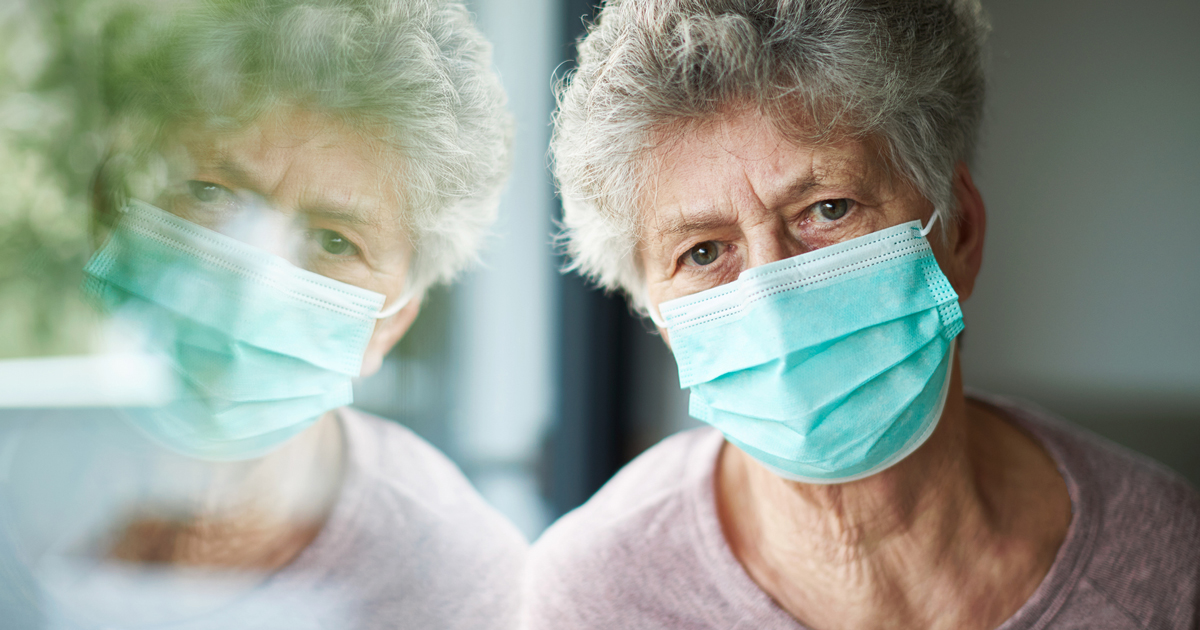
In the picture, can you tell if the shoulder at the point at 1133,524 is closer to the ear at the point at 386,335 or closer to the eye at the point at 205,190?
the ear at the point at 386,335

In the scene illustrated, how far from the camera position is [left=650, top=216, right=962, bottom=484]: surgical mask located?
842mm

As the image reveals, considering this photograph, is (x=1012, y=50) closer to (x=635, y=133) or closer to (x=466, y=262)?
(x=635, y=133)

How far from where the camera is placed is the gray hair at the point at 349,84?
2.36 feet

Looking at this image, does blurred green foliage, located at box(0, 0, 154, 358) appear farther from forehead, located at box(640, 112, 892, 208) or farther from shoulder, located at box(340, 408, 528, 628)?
forehead, located at box(640, 112, 892, 208)

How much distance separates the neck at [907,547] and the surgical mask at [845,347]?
0.14 metres

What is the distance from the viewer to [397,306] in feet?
3.03

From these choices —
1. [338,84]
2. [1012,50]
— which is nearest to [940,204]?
[1012,50]

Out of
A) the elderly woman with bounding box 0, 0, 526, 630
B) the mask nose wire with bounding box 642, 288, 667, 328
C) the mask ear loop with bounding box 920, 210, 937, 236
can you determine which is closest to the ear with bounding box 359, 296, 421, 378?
the elderly woman with bounding box 0, 0, 526, 630

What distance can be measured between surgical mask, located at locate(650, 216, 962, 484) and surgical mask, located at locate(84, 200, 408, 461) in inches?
20.2

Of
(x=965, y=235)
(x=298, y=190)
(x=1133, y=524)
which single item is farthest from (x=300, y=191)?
(x=1133, y=524)

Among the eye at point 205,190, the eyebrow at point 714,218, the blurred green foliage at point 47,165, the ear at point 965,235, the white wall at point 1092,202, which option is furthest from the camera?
the white wall at point 1092,202

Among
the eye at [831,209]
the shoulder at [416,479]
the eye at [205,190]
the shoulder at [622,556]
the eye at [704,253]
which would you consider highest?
the eye at [205,190]

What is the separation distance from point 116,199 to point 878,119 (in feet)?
2.92

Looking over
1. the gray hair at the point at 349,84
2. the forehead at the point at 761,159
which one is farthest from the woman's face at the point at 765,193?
the gray hair at the point at 349,84
